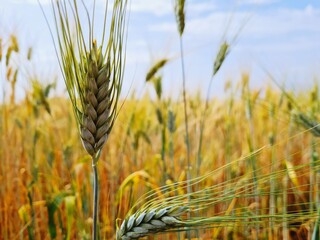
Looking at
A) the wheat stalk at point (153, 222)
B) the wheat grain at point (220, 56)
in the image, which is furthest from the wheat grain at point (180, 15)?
the wheat stalk at point (153, 222)

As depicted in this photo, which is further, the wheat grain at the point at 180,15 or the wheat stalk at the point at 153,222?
the wheat grain at the point at 180,15

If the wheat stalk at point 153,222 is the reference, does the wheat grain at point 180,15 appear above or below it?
above

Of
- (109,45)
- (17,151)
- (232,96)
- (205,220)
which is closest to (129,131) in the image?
(232,96)

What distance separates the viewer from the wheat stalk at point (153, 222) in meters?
0.83

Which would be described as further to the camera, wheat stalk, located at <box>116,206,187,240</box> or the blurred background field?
the blurred background field

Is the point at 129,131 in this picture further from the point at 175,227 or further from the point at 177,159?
the point at 175,227

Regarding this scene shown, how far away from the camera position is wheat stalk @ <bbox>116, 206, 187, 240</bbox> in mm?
830

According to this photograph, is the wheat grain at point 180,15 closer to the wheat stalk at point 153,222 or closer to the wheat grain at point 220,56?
the wheat grain at point 220,56

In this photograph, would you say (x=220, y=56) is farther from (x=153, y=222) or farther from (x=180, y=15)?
(x=153, y=222)

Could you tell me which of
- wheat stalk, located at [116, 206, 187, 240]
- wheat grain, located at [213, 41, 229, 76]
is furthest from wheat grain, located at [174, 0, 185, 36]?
wheat stalk, located at [116, 206, 187, 240]

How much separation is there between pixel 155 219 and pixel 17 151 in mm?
2243

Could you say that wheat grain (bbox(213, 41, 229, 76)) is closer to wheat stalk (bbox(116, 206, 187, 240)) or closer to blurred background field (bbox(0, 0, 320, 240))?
blurred background field (bbox(0, 0, 320, 240))

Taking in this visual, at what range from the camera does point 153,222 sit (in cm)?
84

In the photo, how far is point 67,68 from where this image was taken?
0.93 metres
